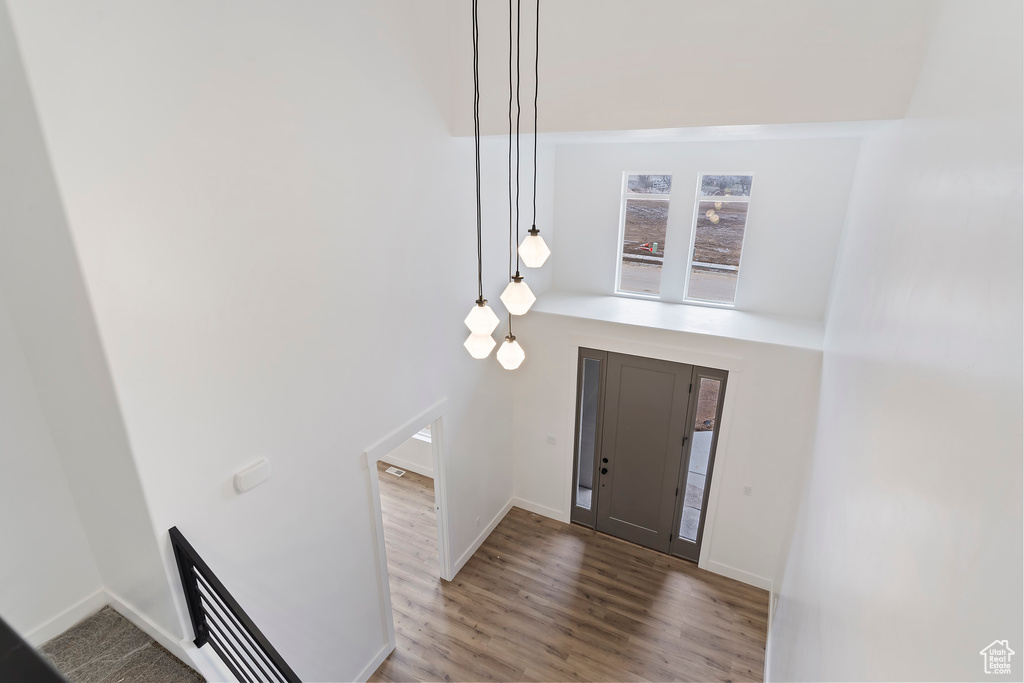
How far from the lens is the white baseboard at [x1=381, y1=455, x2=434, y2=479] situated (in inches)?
280

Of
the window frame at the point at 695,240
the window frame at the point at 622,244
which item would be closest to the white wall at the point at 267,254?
the window frame at the point at 622,244

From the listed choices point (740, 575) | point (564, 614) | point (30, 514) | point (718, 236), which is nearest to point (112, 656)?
point (30, 514)

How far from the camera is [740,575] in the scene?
5340 mm

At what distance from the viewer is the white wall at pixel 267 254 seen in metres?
2.09

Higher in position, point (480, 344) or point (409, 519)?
point (480, 344)

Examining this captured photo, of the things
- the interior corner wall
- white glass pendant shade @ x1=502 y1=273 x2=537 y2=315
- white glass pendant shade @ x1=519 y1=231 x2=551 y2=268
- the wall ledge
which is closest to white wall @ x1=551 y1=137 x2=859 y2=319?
the wall ledge

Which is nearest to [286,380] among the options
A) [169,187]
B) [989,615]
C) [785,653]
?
[169,187]

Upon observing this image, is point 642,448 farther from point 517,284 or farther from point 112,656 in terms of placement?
point 112,656

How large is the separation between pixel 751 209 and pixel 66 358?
5477 mm

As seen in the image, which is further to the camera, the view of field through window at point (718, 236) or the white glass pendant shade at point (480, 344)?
the view of field through window at point (718, 236)

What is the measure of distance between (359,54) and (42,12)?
1628 mm

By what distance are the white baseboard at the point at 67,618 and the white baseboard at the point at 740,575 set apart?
534 cm

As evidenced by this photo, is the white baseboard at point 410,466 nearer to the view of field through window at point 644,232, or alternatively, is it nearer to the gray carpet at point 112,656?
the view of field through window at point 644,232

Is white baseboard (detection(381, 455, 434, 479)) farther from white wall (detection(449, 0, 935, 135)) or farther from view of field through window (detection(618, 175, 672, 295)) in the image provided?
white wall (detection(449, 0, 935, 135))
